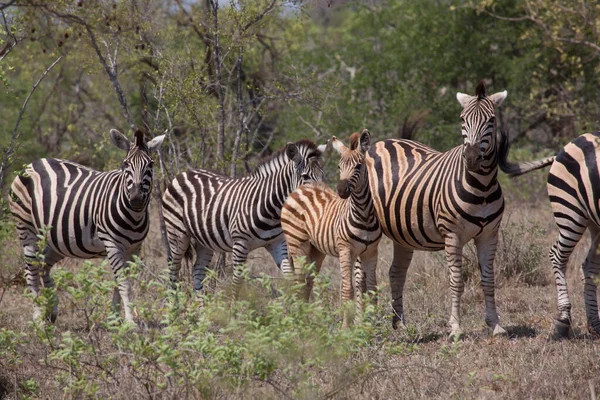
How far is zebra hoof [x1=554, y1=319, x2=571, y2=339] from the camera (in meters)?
7.73

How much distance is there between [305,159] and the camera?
9.09 meters

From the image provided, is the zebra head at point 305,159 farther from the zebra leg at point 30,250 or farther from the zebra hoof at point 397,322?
the zebra leg at point 30,250

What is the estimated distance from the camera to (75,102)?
20.0 m

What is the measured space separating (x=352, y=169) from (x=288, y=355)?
8.34 feet

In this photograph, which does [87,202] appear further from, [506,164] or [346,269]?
[506,164]

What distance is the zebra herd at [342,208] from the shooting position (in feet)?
25.1

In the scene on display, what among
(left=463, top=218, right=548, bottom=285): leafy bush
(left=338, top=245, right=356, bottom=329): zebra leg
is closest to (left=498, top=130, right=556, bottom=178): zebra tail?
(left=338, top=245, right=356, bottom=329): zebra leg

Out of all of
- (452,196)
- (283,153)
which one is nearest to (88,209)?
(283,153)

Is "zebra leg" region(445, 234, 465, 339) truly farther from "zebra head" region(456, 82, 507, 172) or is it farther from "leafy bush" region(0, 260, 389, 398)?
"leafy bush" region(0, 260, 389, 398)

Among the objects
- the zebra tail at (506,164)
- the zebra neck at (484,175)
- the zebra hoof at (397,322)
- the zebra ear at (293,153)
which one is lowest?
the zebra hoof at (397,322)

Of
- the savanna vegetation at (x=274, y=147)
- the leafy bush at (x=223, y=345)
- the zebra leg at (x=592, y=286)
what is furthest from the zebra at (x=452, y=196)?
the leafy bush at (x=223, y=345)

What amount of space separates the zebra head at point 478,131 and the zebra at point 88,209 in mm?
3099

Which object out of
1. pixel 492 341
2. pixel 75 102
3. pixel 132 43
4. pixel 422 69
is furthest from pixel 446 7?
pixel 492 341

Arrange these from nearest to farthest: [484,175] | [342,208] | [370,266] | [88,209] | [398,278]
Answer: [484,175] → [370,266] → [342,208] → [398,278] → [88,209]
